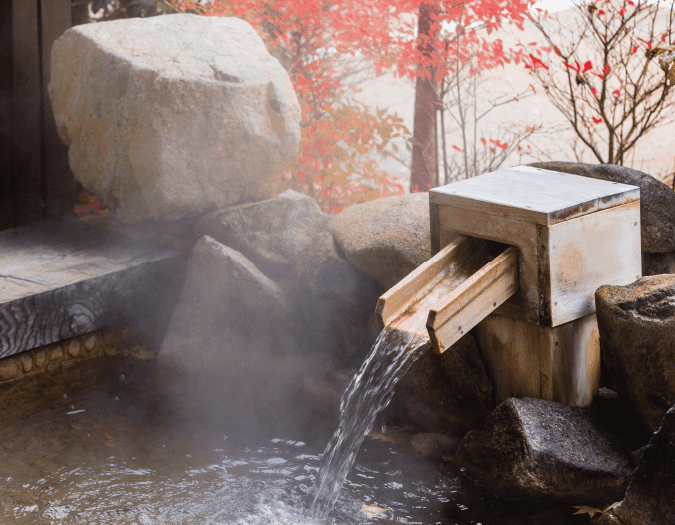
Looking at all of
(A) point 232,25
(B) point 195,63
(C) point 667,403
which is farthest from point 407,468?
(A) point 232,25

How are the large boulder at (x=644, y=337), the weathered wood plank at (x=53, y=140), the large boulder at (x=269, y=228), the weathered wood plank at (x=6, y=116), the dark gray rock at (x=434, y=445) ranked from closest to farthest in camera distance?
the large boulder at (x=644, y=337) → the dark gray rock at (x=434, y=445) → the large boulder at (x=269, y=228) → the weathered wood plank at (x=6, y=116) → the weathered wood plank at (x=53, y=140)

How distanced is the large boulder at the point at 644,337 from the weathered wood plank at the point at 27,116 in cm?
475

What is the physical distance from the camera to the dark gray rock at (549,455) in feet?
8.27

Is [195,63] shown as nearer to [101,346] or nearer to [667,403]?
[101,346]

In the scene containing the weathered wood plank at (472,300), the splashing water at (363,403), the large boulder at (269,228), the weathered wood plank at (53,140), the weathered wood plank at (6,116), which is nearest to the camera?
the weathered wood plank at (472,300)

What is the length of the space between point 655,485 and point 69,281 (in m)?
3.25

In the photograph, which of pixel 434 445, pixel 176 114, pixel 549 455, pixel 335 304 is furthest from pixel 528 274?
pixel 176 114

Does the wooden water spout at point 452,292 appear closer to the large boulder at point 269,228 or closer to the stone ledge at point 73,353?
the large boulder at point 269,228

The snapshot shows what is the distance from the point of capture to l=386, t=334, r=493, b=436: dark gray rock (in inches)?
124

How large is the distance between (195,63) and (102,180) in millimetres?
1102

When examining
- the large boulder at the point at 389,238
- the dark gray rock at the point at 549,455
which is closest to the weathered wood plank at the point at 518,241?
the dark gray rock at the point at 549,455

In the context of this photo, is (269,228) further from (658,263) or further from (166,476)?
(658,263)

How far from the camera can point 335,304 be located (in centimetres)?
380

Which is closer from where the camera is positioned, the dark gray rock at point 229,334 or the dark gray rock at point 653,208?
the dark gray rock at point 653,208
